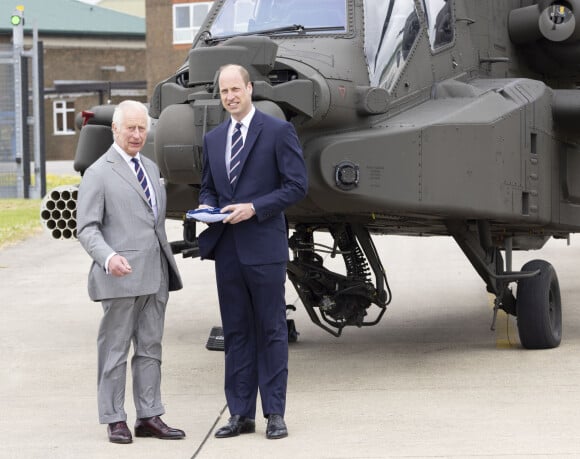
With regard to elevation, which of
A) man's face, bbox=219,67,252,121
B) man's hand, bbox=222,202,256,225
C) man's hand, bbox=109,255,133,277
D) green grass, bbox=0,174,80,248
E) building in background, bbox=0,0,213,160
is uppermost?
building in background, bbox=0,0,213,160

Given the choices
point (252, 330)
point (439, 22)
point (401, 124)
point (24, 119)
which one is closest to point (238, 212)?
point (252, 330)

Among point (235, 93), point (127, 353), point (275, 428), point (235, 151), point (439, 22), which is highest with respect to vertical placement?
point (439, 22)

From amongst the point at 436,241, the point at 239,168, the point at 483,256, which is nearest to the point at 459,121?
the point at 483,256

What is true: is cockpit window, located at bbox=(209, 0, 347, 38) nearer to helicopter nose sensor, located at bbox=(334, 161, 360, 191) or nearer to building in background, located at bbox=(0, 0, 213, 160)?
helicopter nose sensor, located at bbox=(334, 161, 360, 191)

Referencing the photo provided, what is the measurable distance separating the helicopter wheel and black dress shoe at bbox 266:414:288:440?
345 centimetres

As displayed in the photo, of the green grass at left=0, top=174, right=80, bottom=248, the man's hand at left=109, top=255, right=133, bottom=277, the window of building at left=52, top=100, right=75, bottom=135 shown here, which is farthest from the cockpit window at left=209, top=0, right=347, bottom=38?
the window of building at left=52, top=100, right=75, bottom=135

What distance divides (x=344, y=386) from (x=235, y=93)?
248cm

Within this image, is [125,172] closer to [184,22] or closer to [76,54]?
[184,22]

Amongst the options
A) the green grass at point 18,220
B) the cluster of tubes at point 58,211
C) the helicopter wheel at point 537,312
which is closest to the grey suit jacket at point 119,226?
the cluster of tubes at point 58,211

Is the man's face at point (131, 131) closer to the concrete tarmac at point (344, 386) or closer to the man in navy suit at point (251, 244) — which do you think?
the man in navy suit at point (251, 244)

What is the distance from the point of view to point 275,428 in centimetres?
730

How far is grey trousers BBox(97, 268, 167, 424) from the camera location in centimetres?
730

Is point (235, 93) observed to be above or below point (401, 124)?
above

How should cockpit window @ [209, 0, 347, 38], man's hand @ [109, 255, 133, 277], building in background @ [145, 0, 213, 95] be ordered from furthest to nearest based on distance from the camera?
building in background @ [145, 0, 213, 95] → cockpit window @ [209, 0, 347, 38] → man's hand @ [109, 255, 133, 277]
